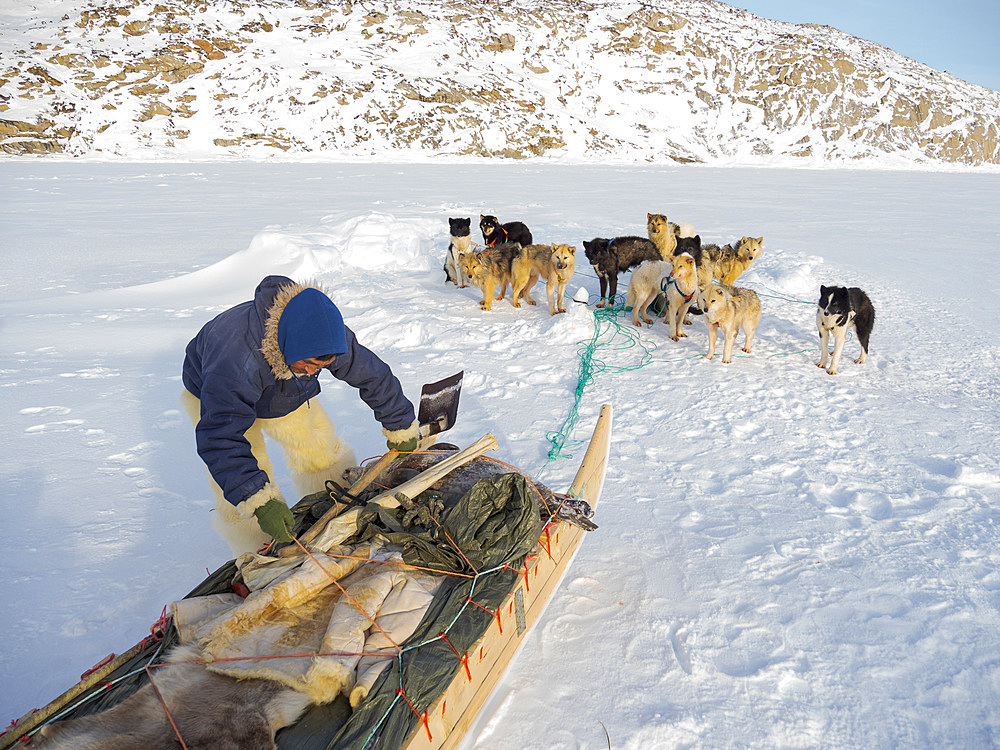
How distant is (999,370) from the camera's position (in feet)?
17.0

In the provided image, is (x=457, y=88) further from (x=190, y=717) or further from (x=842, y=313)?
(x=190, y=717)

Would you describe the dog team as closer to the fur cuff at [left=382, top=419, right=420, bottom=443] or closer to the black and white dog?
the black and white dog

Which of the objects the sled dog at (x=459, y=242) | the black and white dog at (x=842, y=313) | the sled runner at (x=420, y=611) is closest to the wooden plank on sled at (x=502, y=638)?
the sled runner at (x=420, y=611)

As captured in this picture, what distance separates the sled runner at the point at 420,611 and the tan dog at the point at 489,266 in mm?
4769

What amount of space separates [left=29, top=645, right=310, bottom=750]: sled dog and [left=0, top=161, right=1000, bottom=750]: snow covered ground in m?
0.84

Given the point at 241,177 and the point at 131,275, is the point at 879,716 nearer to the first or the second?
the point at 131,275

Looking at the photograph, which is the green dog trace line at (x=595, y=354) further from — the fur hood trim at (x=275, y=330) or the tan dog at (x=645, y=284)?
the fur hood trim at (x=275, y=330)

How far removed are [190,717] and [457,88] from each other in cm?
4745

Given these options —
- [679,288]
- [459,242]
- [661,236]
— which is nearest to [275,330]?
[679,288]

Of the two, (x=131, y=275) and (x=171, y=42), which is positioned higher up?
(x=171, y=42)

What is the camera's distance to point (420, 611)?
2037mm

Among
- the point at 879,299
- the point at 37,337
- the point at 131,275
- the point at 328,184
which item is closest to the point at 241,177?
the point at 328,184

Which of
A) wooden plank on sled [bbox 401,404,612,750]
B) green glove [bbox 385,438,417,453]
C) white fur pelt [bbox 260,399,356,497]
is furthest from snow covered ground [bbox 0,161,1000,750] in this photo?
green glove [bbox 385,438,417,453]

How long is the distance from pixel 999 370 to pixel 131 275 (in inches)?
457
